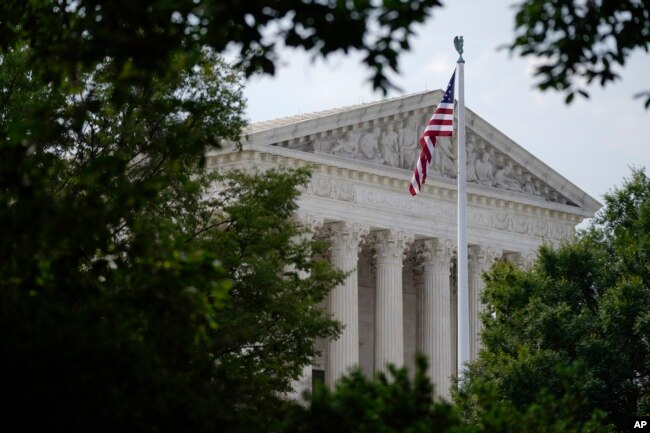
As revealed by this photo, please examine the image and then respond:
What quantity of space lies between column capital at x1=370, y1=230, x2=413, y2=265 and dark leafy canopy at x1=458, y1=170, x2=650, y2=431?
14767 millimetres

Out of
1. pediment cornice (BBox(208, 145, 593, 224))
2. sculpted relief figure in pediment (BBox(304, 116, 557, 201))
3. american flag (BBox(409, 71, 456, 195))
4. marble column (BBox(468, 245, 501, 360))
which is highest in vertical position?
sculpted relief figure in pediment (BBox(304, 116, 557, 201))

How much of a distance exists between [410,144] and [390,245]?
5015mm

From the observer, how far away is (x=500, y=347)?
57.1 metres

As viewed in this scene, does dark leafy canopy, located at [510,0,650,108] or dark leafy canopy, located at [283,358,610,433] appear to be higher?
dark leafy canopy, located at [510,0,650,108]

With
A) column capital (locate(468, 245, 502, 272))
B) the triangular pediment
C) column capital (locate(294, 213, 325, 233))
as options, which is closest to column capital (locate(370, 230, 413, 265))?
the triangular pediment

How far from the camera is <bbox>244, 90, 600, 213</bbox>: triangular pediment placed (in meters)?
72.7

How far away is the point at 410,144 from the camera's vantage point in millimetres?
77375

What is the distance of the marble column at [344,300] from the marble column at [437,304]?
496 centimetres

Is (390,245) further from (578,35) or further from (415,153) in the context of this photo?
(578,35)

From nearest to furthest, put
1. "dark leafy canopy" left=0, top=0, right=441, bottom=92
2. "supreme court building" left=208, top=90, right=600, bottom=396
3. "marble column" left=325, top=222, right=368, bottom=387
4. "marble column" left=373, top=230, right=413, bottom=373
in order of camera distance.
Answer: "dark leafy canopy" left=0, top=0, right=441, bottom=92, "marble column" left=325, top=222, right=368, bottom=387, "supreme court building" left=208, top=90, right=600, bottom=396, "marble column" left=373, top=230, right=413, bottom=373

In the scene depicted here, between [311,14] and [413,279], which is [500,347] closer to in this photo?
[413,279]

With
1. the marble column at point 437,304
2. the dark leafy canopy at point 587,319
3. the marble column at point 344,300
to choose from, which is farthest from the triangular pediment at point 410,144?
the dark leafy canopy at point 587,319

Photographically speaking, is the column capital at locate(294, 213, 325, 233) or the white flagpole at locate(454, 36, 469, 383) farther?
the column capital at locate(294, 213, 325, 233)

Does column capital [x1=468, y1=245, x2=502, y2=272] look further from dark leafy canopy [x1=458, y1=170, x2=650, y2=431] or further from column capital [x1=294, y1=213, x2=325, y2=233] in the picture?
dark leafy canopy [x1=458, y1=170, x2=650, y2=431]
